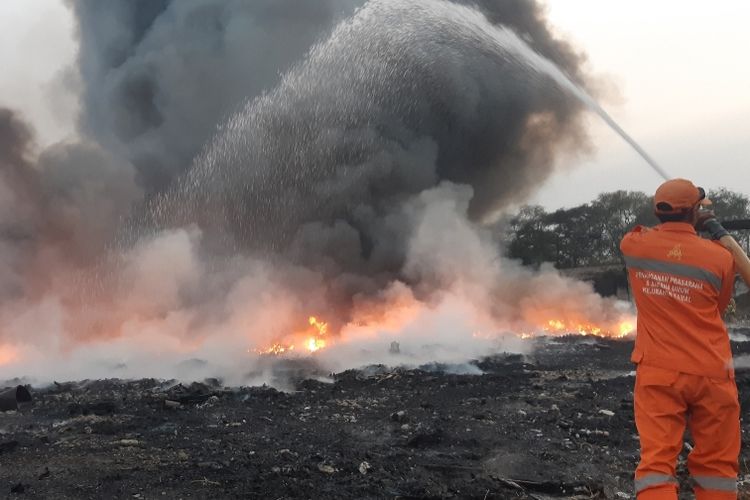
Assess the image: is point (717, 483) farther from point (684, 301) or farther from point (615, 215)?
point (615, 215)

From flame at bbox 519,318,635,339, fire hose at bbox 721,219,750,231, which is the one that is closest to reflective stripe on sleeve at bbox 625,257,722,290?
fire hose at bbox 721,219,750,231

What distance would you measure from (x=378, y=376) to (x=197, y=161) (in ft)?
37.6

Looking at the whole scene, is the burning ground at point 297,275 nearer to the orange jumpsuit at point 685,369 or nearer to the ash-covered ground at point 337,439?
the ash-covered ground at point 337,439

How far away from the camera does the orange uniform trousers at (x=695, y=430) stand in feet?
10.6

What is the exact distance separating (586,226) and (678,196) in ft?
112

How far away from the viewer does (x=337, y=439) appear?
247 inches

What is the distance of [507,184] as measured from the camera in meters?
23.4

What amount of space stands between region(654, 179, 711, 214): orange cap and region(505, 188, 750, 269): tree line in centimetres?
2997

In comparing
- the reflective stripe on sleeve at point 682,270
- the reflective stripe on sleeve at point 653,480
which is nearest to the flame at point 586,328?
the reflective stripe on sleeve at point 682,270

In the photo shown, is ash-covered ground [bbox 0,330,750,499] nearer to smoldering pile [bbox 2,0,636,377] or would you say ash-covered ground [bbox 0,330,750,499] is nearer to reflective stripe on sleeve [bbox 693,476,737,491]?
reflective stripe on sleeve [bbox 693,476,737,491]

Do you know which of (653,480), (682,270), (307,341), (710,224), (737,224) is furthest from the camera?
(307,341)

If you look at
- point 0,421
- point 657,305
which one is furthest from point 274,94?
point 657,305

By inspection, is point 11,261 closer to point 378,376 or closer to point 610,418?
point 378,376

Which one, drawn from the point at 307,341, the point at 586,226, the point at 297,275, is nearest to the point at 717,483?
the point at 307,341
